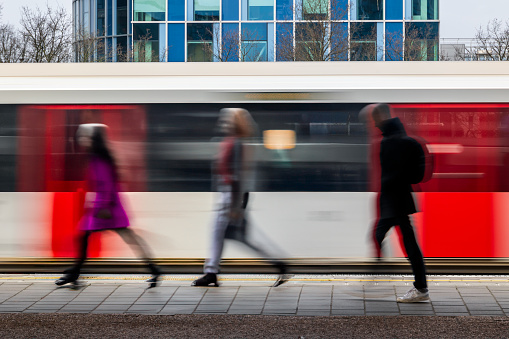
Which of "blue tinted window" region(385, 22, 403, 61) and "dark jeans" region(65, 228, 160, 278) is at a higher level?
"blue tinted window" region(385, 22, 403, 61)

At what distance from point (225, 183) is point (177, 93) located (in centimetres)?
124

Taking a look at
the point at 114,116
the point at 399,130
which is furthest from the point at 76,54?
the point at 399,130

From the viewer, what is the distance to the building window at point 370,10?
1522 inches

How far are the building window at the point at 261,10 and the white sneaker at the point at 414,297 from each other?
33685 mm

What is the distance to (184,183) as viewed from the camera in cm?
780

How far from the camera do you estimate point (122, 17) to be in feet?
146

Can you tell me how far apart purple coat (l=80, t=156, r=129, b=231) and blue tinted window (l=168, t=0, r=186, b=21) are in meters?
33.6

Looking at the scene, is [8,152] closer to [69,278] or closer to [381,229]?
[69,278]

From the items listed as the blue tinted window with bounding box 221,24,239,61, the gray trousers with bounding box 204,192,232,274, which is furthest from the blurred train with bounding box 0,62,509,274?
the blue tinted window with bounding box 221,24,239,61

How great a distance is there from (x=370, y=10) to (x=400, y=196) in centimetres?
3377

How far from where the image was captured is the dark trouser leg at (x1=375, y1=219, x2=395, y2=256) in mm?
6797

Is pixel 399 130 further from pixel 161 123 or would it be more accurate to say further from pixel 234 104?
pixel 161 123

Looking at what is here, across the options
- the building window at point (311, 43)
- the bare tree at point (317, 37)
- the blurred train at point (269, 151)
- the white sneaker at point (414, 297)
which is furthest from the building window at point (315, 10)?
the white sneaker at point (414, 297)

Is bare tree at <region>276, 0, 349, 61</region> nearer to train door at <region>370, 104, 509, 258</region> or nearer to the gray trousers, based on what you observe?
train door at <region>370, 104, 509, 258</region>
